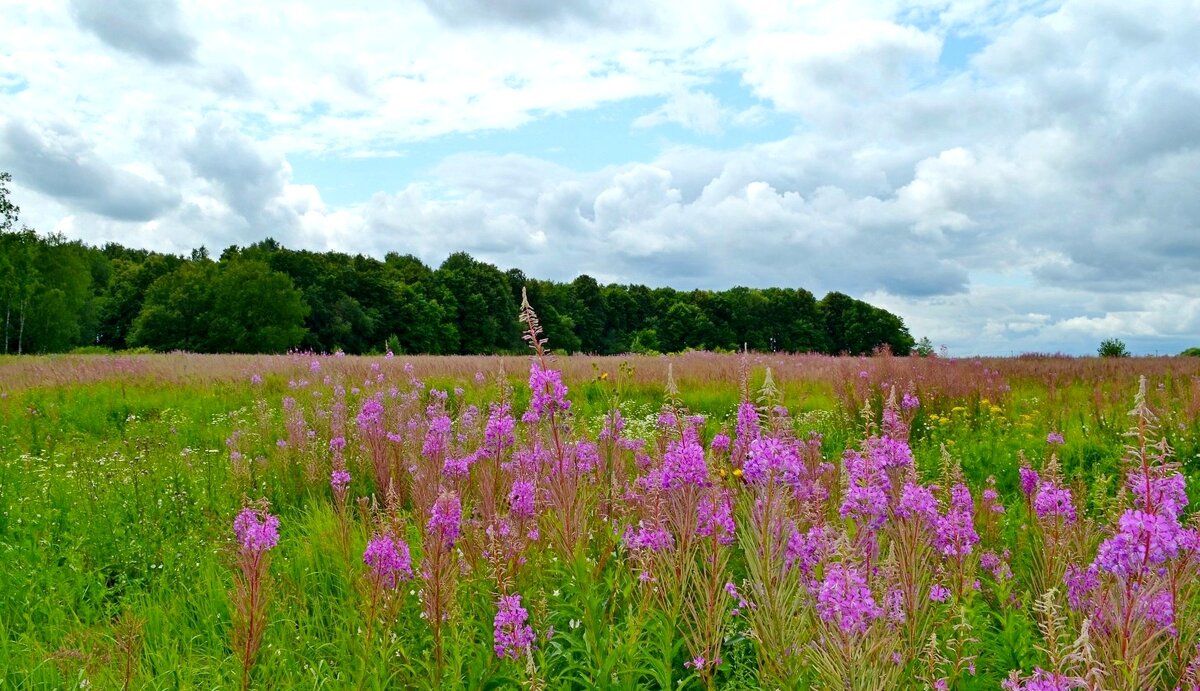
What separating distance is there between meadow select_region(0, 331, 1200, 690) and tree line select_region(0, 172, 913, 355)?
27818 millimetres

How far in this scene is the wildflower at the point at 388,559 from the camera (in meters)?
2.64

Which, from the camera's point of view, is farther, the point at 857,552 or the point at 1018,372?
the point at 1018,372

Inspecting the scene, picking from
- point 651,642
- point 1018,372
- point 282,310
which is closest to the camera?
point 651,642

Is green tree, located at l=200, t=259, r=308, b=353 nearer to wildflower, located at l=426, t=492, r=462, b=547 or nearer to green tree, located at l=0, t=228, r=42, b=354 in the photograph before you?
green tree, located at l=0, t=228, r=42, b=354

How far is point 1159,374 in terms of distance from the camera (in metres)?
13.2

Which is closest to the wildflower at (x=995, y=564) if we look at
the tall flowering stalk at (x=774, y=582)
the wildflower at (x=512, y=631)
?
the tall flowering stalk at (x=774, y=582)

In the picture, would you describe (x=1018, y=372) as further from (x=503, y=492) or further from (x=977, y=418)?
(x=503, y=492)

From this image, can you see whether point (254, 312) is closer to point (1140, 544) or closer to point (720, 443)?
point (720, 443)

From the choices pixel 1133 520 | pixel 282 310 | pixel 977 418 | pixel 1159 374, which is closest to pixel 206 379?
pixel 977 418

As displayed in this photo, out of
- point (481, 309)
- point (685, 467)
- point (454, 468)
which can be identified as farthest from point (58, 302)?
point (685, 467)

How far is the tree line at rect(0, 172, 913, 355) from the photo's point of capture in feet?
150

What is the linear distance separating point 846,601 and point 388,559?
1622mm

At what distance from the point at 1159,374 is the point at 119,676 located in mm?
15510

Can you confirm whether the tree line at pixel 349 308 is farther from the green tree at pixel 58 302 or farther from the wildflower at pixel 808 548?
the wildflower at pixel 808 548
